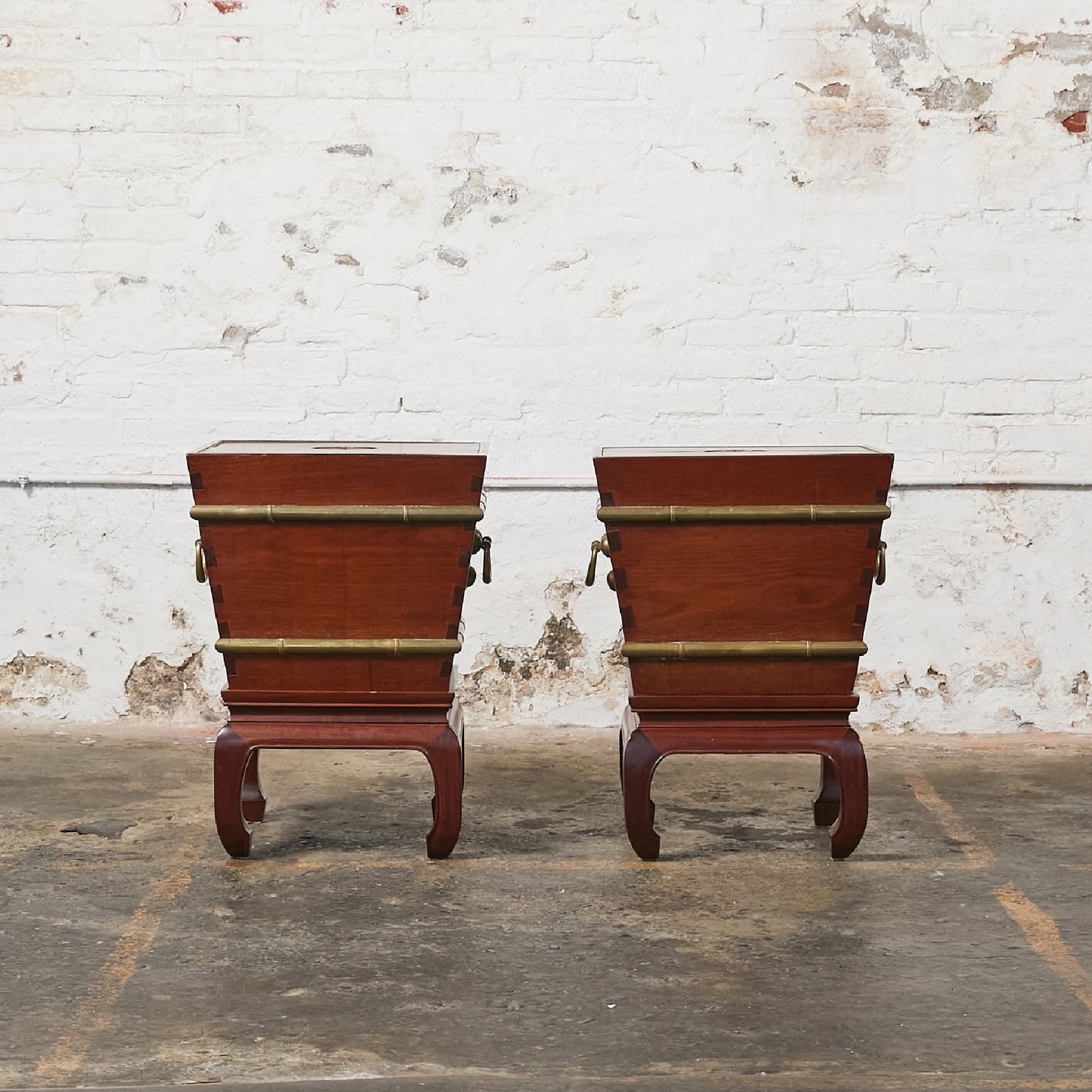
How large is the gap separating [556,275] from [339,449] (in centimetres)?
147

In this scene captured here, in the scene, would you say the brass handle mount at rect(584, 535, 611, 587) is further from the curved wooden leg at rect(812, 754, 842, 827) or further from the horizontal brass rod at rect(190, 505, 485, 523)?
the curved wooden leg at rect(812, 754, 842, 827)

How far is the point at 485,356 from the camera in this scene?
190 inches

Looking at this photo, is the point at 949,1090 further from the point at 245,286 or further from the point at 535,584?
the point at 245,286

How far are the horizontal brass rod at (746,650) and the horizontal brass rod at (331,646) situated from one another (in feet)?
1.49

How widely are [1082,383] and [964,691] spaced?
1.06 metres

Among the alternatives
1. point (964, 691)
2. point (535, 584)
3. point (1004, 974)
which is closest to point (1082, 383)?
point (964, 691)

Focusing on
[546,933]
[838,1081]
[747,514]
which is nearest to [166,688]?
[546,933]

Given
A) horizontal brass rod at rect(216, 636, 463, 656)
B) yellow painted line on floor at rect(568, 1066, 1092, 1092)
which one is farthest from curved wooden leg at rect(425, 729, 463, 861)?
yellow painted line on floor at rect(568, 1066, 1092, 1092)

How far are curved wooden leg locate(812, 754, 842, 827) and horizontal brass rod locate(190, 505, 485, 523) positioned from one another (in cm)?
120

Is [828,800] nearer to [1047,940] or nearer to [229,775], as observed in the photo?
[1047,940]

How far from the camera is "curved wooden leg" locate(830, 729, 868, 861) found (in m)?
3.48

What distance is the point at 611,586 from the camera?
3.48 m

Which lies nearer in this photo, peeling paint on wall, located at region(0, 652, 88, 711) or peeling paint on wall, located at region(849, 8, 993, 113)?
peeling paint on wall, located at region(849, 8, 993, 113)

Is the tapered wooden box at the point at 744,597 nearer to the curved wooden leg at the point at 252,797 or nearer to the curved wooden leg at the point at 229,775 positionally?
the curved wooden leg at the point at 229,775
